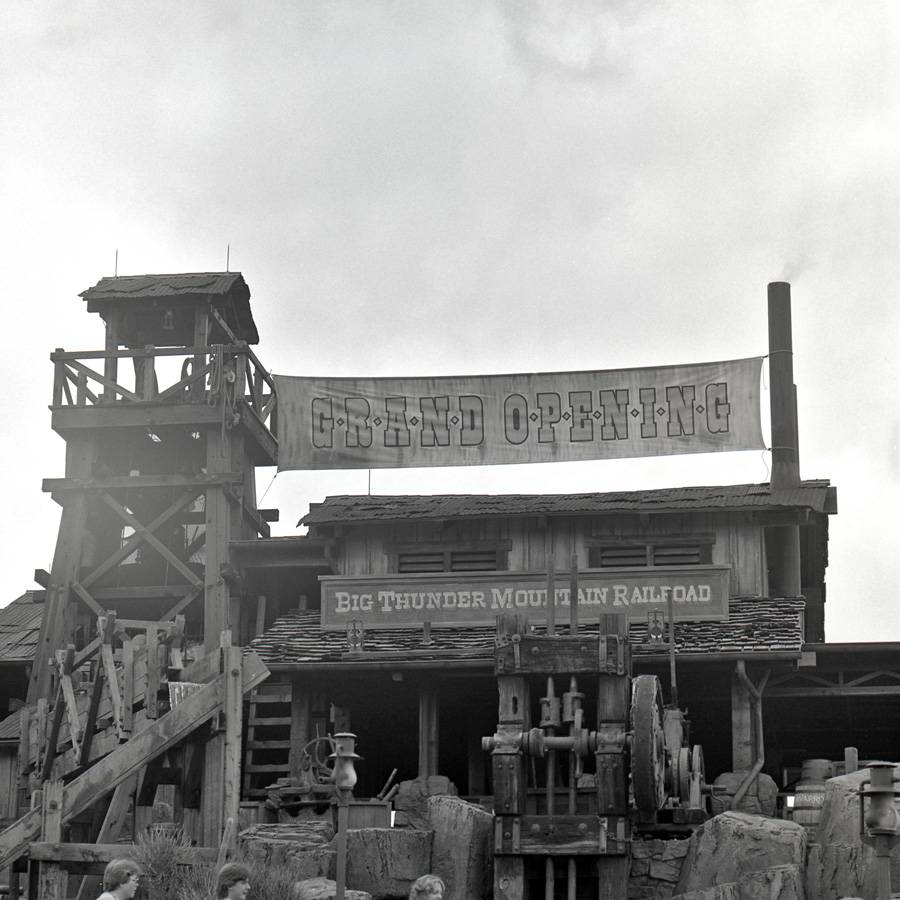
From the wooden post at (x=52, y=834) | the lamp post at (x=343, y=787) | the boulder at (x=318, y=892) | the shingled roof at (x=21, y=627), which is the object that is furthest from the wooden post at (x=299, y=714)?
the lamp post at (x=343, y=787)

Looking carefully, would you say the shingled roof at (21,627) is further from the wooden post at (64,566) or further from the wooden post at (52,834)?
the wooden post at (52,834)

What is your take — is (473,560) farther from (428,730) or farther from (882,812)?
(882,812)

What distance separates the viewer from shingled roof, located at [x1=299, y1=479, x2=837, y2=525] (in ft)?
96.1

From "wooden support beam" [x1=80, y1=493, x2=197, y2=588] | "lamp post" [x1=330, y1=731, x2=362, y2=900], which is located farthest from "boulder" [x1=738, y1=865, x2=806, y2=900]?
"wooden support beam" [x1=80, y1=493, x2=197, y2=588]

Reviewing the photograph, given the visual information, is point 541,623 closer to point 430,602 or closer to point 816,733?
point 430,602

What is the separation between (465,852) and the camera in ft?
68.0

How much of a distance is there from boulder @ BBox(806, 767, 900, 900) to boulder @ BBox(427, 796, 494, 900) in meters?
3.57

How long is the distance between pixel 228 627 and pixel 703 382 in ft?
29.9

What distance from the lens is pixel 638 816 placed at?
22.0 m

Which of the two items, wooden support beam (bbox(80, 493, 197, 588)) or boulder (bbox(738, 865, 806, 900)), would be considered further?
wooden support beam (bbox(80, 493, 197, 588))

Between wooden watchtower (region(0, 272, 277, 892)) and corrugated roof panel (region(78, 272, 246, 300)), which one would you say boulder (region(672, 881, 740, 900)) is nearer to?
wooden watchtower (region(0, 272, 277, 892))

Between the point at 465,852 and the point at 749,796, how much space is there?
5.91m

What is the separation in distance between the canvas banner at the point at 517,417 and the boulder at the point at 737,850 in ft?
38.1

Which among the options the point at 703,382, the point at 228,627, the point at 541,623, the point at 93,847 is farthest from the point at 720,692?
the point at 93,847
